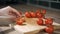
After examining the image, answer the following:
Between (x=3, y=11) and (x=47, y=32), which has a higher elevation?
(x=3, y=11)

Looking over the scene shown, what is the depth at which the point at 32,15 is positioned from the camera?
2.48 meters

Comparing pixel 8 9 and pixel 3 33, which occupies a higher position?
pixel 8 9

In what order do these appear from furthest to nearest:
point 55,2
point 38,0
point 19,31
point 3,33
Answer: point 38,0
point 55,2
point 3,33
point 19,31

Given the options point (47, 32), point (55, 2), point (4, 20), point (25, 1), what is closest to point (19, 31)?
point (47, 32)

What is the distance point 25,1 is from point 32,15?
5.71 metres

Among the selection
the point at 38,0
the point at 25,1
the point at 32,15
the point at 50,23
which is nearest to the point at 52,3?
the point at 38,0

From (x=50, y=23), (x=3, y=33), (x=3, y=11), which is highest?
(x=3, y=11)

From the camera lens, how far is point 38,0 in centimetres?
677

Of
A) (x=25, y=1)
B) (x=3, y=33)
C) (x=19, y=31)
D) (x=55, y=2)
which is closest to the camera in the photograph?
(x=19, y=31)

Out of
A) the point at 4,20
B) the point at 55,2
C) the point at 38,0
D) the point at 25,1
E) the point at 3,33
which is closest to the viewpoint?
the point at 3,33

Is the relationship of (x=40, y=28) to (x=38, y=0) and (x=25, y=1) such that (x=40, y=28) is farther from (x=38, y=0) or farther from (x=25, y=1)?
(x=25, y=1)

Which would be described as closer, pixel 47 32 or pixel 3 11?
pixel 47 32

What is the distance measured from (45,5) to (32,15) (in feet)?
13.0

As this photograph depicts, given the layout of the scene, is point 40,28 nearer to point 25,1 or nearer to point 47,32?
point 47,32
